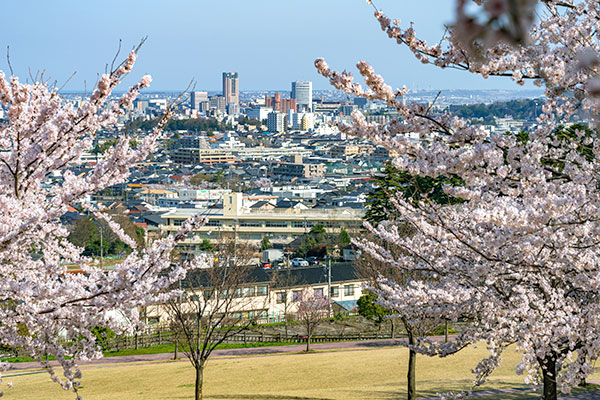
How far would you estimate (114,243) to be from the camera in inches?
1652

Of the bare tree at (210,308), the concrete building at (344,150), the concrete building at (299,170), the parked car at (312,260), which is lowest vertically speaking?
the parked car at (312,260)

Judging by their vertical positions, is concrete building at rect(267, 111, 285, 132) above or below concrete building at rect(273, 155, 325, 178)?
above

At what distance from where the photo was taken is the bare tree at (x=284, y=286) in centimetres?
2662

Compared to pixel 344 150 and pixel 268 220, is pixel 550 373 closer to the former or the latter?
pixel 268 220

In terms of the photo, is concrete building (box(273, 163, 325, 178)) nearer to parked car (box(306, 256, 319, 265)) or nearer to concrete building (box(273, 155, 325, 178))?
concrete building (box(273, 155, 325, 178))

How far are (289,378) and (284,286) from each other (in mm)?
11871

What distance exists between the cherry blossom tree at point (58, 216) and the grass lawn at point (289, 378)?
27.4 feet

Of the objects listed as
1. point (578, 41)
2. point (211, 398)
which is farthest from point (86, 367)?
point (578, 41)

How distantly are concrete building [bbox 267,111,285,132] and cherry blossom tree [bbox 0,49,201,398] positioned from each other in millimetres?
175896

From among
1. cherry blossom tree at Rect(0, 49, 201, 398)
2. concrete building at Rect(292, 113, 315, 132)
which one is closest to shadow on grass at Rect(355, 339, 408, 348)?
cherry blossom tree at Rect(0, 49, 201, 398)

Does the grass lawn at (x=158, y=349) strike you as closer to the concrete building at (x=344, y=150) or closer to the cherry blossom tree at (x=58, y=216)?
the cherry blossom tree at (x=58, y=216)

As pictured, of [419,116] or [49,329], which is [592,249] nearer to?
[419,116]

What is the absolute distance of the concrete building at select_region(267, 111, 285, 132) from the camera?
592 feet

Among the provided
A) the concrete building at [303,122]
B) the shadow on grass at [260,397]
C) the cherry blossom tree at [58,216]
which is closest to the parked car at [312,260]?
the shadow on grass at [260,397]
